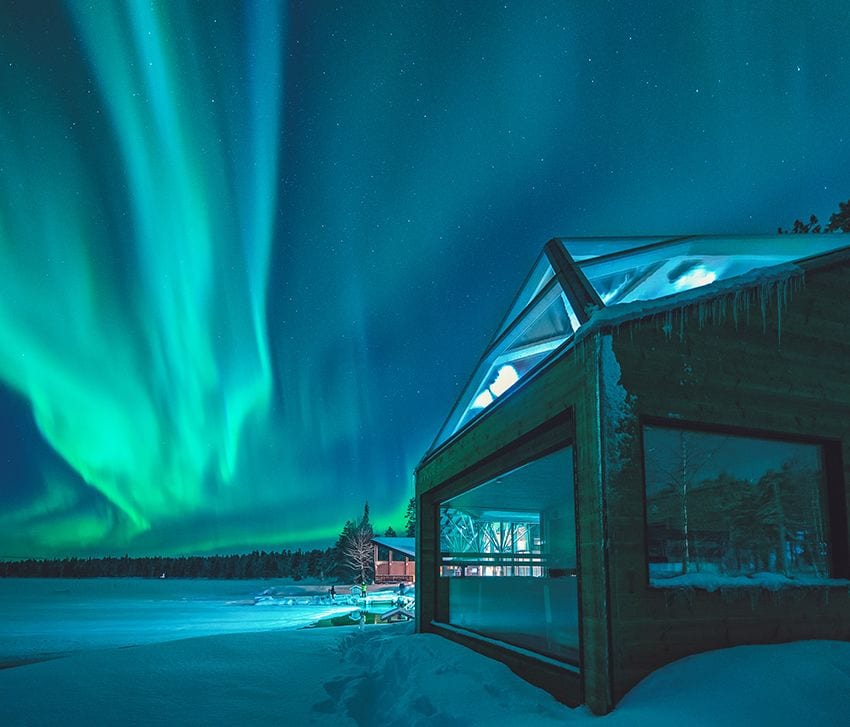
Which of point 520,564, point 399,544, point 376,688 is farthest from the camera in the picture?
point 399,544

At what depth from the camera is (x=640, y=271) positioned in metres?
7.91

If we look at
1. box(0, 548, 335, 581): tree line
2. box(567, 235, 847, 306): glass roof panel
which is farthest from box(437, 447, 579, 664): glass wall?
box(0, 548, 335, 581): tree line

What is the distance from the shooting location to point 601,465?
4.98 meters

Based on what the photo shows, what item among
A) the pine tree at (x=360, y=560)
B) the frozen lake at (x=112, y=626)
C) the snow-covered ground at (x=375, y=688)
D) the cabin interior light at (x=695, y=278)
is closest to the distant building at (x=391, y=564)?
the pine tree at (x=360, y=560)

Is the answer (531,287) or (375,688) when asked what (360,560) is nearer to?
(375,688)

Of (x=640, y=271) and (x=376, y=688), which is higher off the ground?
(x=640, y=271)

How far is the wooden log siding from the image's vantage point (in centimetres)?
487

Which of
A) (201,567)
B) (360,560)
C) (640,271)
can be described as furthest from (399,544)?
(201,567)

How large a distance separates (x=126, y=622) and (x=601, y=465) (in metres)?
27.8

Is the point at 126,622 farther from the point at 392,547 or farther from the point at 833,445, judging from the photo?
the point at 833,445

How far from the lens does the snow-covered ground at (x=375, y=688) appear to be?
4.23 meters

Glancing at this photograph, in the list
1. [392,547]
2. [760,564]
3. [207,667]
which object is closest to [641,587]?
[760,564]

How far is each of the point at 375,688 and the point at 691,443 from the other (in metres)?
4.95

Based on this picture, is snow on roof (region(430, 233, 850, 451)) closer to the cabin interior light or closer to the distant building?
the cabin interior light
